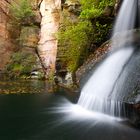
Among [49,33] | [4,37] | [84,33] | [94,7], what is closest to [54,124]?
[84,33]

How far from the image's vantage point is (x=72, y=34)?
1512 cm

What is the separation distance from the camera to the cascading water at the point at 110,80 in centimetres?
875

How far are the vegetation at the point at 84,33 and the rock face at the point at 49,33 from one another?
Answer: 4.75 m

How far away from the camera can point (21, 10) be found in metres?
22.5

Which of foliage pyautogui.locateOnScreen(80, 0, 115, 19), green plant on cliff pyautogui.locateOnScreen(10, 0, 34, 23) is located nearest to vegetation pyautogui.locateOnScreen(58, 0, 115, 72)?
foliage pyautogui.locateOnScreen(80, 0, 115, 19)

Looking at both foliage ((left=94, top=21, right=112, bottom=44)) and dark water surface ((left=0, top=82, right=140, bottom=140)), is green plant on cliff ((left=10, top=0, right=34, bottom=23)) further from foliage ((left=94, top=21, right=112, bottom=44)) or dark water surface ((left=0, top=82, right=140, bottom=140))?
dark water surface ((left=0, top=82, right=140, bottom=140))

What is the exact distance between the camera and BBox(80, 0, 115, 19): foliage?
529 inches

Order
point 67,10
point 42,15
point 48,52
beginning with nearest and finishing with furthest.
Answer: point 67,10
point 48,52
point 42,15

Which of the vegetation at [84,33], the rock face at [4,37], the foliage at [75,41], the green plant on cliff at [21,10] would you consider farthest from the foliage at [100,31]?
the green plant on cliff at [21,10]

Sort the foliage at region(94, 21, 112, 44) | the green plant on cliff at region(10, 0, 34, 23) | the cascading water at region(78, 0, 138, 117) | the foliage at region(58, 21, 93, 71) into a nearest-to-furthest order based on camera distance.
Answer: the cascading water at region(78, 0, 138, 117) < the foliage at region(94, 21, 112, 44) < the foliage at region(58, 21, 93, 71) < the green plant on cliff at region(10, 0, 34, 23)

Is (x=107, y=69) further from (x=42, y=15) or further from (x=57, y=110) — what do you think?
(x=42, y=15)

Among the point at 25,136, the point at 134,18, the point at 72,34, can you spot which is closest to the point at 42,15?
the point at 72,34

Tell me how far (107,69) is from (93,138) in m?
3.87

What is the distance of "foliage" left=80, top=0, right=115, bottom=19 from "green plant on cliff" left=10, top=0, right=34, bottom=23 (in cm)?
892
